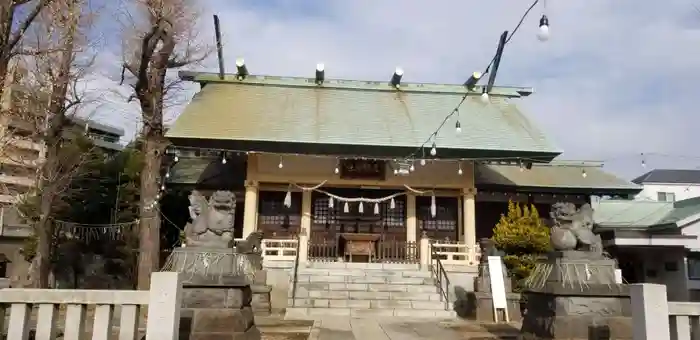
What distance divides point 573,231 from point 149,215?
10.4 metres

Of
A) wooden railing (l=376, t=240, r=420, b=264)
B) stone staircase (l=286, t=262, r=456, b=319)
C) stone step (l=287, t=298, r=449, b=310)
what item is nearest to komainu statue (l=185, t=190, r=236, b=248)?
stone staircase (l=286, t=262, r=456, b=319)

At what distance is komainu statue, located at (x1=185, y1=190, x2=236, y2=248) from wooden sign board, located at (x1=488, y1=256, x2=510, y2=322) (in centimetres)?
758

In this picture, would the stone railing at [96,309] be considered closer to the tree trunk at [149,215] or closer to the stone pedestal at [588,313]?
the stone pedestal at [588,313]

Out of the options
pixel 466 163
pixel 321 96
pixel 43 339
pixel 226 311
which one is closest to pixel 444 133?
pixel 466 163

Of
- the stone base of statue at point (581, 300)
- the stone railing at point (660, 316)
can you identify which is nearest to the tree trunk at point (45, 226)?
the stone base of statue at point (581, 300)

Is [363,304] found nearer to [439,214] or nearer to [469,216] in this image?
[469,216]

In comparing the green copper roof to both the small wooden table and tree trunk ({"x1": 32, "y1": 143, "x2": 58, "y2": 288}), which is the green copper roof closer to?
the small wooden table

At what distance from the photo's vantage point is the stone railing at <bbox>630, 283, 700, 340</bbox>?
564 centimetres

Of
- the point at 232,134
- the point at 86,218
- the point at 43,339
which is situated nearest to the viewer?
the point at 43,339

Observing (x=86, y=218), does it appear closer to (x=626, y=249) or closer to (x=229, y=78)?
(x=229, y=78)

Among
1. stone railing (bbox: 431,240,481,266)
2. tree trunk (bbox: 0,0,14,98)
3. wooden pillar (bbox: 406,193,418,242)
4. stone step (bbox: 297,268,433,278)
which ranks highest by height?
tree trunk (bbox: 0,0,14,98)

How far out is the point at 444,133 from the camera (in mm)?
20156

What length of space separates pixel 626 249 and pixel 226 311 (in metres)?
18.6

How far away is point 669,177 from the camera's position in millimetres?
42250
